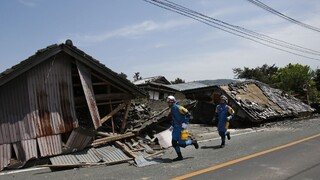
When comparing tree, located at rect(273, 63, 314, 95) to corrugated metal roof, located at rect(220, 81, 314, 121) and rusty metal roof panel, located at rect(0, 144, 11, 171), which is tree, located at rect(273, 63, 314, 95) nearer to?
corrugated metal roof, located at rect(220, 81, 314, 121)

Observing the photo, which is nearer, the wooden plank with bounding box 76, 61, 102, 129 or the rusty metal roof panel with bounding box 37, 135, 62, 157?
the rusty metal roof panel with bounding box 37, 135, 62, 157

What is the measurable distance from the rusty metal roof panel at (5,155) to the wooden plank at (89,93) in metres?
2.79

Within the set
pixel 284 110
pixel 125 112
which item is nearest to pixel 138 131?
pixel 125 112

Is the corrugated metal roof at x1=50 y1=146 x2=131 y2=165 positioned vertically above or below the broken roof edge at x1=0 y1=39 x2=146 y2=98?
below

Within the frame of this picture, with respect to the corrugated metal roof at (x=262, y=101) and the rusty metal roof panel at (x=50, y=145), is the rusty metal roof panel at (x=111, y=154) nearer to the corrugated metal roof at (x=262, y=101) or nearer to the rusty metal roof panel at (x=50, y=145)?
the rusty metal roof panel at (x=50, y=145)

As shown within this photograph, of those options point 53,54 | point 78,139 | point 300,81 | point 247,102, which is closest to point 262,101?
point 247,102

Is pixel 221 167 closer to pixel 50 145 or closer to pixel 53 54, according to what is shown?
pixel 50 145

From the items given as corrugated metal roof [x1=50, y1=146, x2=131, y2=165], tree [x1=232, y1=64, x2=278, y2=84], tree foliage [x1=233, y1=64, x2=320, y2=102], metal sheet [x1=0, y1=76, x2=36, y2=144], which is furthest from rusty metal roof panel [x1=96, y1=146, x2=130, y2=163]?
tree [x1=232, y1=64, x2=278, y2=84]

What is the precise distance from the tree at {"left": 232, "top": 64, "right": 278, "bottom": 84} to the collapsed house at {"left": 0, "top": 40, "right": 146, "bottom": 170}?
49.1 meters

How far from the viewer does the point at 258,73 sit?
61375mm

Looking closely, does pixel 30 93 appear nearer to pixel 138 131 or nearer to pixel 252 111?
pixel 138 131

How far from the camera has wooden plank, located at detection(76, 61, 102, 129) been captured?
12.1 meters

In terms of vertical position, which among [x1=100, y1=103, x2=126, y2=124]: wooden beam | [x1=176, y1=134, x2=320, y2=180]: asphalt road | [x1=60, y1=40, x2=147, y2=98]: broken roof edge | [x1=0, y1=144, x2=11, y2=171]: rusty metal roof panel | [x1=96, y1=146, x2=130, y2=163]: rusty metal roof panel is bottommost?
[x1=176, y1=134, x2=320, y2=180]: asphalt road

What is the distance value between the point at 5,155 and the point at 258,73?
55.5 meters
